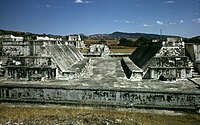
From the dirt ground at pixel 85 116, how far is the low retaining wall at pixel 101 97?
258 mm

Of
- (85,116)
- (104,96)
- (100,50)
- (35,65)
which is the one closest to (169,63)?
(104,96)

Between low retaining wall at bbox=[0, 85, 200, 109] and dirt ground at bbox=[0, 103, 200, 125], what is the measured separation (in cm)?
26

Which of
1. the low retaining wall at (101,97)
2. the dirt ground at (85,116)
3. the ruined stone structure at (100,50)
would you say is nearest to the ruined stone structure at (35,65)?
the low retaining wall at (101,97)

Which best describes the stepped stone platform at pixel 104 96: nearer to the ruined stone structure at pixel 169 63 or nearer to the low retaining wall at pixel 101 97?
the low retaining wall at pixel 101 97

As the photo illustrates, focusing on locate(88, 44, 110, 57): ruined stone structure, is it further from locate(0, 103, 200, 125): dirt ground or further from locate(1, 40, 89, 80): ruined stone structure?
locate(0, 103, 200, 125): dirt ground

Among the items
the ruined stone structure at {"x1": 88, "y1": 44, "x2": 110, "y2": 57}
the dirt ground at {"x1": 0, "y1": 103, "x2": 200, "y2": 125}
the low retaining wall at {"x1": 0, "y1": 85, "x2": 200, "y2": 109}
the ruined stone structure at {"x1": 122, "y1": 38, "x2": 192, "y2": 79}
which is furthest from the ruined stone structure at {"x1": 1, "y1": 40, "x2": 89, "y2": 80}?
the ruined stone structure at {"x1": 88, "y1": 44, "x2": 110, "y2": 57}

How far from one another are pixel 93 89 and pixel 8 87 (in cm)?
370

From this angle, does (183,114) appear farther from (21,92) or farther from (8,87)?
(8,87)

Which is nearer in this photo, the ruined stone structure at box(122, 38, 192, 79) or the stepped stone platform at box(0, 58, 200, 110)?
the stepped stone platform at box(0, 58, 200, 110)

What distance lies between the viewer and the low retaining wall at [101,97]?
349 inches

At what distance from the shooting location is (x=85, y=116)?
772 cm

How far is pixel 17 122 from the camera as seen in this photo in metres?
7.11

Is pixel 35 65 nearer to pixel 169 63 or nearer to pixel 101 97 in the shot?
pixel 101 97

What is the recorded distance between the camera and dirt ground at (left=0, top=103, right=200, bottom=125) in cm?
711
